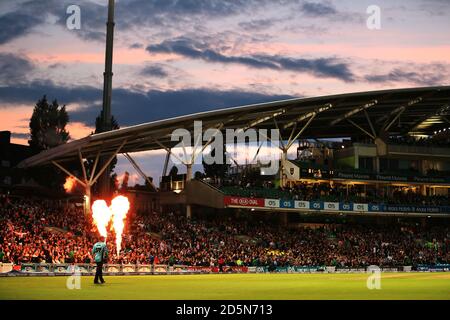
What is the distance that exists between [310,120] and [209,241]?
17.5 m

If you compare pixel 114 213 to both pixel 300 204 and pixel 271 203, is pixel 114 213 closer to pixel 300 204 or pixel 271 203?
pixel 271 203

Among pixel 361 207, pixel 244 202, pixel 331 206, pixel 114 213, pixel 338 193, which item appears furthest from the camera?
pixel 338 193

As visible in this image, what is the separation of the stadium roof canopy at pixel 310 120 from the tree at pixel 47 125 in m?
22.2

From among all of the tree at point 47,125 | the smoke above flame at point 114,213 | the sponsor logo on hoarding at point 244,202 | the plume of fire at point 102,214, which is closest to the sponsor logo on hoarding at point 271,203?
the sponsor logo on hoarding at point 244,202

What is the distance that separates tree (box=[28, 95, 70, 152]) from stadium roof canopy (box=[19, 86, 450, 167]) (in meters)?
22.2

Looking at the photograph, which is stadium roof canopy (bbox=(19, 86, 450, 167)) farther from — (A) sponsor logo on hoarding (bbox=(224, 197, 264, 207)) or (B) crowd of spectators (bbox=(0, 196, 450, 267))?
(A) sponsor logo on hoarding (bbox=(224, 197, 264, 207))

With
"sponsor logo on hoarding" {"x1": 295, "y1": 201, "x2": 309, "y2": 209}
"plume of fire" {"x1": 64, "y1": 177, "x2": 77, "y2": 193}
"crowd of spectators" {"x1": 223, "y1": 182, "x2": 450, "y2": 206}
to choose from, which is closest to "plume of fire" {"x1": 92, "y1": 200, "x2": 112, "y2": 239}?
"crowd of spectators" {"x1": 223, "y1": 182, "x2": 450, "y2": 206}

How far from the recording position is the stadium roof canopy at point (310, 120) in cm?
5519

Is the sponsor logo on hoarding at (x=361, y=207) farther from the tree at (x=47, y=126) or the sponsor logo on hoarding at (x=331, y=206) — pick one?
the tree at (x=47, y=126)

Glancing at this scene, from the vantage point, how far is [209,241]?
55.3m

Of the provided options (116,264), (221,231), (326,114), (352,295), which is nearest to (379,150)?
(326,114)

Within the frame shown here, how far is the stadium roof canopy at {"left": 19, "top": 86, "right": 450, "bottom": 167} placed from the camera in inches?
2173

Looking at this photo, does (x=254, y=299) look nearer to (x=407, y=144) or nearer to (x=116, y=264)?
(x=116, y=264)

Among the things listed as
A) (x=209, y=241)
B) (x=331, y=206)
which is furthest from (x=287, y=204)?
(x=209, y=241)
